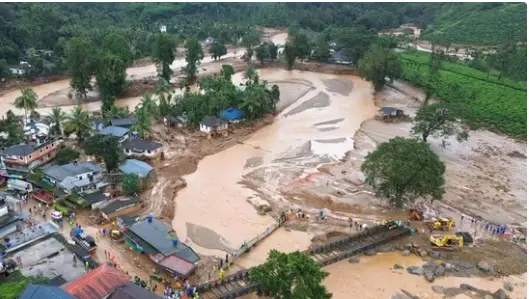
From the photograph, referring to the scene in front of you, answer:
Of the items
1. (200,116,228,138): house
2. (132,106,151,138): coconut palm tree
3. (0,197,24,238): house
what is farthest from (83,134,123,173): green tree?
(200,116,228,138): house

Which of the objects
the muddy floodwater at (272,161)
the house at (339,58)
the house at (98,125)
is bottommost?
the muddy floodwater at (272,161)

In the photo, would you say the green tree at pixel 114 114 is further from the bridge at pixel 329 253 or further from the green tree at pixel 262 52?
the green tree at pixel 262 52

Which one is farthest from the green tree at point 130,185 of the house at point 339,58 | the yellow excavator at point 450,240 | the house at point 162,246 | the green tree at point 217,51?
the house at point 339,58

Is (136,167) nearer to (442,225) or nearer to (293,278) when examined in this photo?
(293,278)

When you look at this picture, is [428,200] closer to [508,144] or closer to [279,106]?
[508,144]

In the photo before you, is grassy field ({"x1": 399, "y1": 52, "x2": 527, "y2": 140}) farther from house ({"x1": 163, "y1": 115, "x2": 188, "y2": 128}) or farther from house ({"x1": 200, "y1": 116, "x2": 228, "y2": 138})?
house ({"x1": 163, "y1": 115, "x2": 188, "y2": 128})

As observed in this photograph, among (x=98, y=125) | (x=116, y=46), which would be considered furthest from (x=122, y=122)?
(x=116, y=46)
